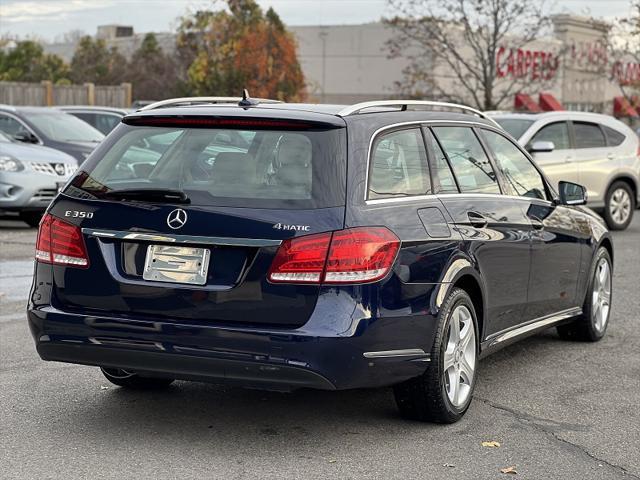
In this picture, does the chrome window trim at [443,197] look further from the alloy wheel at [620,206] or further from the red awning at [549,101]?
the red awning at [549,101]

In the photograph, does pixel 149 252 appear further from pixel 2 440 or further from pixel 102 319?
pixel 2 440

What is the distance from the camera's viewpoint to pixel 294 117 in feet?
18.6

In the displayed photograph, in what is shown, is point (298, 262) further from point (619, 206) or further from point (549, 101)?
point (549, 101)

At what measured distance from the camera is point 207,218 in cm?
544

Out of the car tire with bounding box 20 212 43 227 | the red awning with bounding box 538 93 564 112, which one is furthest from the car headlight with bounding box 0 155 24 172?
the red awning with bounding box 538 93 564 112

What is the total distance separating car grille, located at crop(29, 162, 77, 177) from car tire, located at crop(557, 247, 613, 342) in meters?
9.65

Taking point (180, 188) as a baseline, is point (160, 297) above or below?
below

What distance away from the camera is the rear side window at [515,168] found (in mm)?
7275

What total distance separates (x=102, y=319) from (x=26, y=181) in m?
11.0

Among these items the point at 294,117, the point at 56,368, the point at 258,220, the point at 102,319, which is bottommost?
the point at 56,368

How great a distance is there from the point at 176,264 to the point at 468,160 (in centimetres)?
209

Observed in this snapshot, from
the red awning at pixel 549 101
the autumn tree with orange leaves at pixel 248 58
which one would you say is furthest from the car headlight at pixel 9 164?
the red awning at pixel 549 101

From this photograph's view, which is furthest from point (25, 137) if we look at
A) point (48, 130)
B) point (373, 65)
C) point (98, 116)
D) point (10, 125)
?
point (373, 65)

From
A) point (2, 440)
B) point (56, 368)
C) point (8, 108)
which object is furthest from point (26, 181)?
point (2, 440)
